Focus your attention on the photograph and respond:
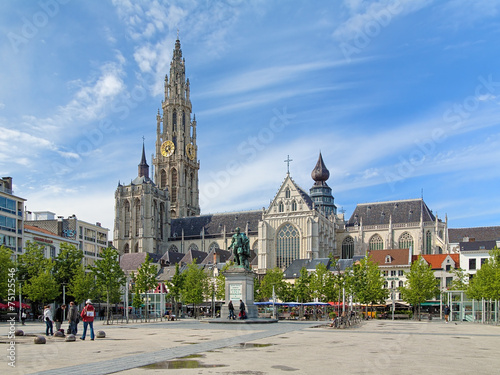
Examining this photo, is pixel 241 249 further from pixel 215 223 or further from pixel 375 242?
pixel 215 223

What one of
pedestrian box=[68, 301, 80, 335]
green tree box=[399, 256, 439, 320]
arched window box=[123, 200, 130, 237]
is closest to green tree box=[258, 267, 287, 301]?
green tree box=[399, 256, 439, 320]

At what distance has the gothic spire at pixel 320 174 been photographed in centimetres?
11819

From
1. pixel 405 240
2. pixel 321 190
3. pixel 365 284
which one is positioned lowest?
pixel 365 284

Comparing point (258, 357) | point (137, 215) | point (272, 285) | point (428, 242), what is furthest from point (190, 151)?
point (258, 357)

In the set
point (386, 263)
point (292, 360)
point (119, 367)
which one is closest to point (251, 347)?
point (292, 360)

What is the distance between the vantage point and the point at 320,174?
387ft

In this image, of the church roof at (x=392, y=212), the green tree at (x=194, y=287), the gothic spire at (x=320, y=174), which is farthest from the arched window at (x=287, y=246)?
the gothic spire at (x=320, y=174)

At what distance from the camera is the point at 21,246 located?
194 feet

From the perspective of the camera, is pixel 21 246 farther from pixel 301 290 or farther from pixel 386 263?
pixel 386 263

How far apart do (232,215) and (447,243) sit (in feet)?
149

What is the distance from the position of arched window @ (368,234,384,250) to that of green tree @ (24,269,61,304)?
201 ft

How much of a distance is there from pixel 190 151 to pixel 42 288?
8732cm

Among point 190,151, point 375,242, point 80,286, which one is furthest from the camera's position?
point 190,151

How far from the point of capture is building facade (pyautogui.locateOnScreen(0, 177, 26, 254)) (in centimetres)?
5597
